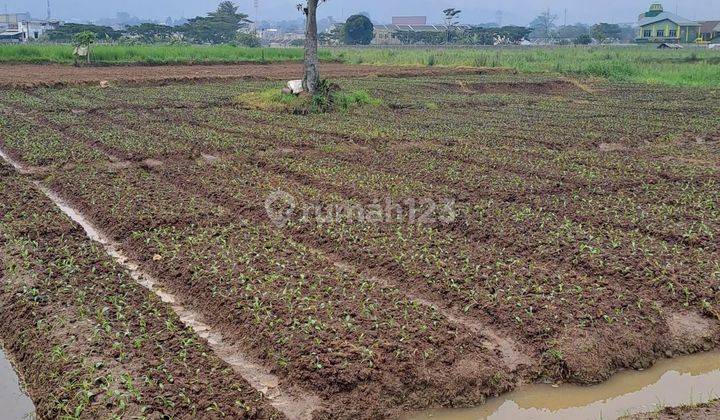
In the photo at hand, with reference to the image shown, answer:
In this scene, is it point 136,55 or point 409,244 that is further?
point 136,55

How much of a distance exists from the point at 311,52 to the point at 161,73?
58.6 ft

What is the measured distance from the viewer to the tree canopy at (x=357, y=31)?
111688mm

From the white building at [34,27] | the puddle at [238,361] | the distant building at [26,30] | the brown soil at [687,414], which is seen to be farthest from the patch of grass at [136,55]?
the white building at [34,27]

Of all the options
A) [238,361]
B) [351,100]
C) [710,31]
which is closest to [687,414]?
[238,361]

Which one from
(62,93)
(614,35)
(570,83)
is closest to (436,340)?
(62,93)

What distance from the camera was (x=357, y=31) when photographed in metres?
113

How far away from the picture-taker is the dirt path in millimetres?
33562

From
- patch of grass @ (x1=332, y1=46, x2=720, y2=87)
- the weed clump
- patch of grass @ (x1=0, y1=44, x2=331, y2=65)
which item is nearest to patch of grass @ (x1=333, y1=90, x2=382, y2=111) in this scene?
the weed clump

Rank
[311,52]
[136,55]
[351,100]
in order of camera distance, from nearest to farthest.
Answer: [311,52], [351,100], [136,55]

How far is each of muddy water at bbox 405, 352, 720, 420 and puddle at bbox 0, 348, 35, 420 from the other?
338 centimetres

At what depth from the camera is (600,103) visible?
28328 millimetres

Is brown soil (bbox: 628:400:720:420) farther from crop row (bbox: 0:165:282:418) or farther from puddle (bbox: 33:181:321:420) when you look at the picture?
crop row (bbox: 0:165:282:418)

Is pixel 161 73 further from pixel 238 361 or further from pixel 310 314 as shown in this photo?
pixel 238 361

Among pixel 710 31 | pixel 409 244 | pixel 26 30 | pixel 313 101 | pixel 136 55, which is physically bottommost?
pixel 409 244
